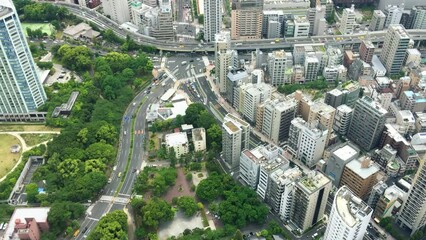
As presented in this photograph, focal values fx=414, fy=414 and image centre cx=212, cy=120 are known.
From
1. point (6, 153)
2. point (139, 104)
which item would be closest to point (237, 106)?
point (139, 104)

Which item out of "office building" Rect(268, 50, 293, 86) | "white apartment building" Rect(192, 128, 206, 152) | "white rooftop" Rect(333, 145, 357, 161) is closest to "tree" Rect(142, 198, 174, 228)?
"white apartment building" Rect(192, 128, 206, 152)

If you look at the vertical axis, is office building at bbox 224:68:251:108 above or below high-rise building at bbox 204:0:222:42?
below

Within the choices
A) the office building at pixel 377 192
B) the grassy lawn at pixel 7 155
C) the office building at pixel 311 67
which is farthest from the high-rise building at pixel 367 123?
the grassy lawn at pixel 7 155

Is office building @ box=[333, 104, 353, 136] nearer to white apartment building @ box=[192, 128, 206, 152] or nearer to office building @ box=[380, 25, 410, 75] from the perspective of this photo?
office building @ box=[380, 25, 410, 75]

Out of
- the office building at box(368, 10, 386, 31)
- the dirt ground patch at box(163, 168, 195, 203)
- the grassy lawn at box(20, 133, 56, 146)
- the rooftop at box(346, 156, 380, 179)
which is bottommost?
the dirt ground patch at box(163, 168, 195, 203)

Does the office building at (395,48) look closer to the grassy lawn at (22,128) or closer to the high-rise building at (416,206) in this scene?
the high-rise building at (416,206)

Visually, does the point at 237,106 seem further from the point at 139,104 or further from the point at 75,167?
the point at 75,167

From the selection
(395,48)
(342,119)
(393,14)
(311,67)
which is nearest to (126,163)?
(342,119)
